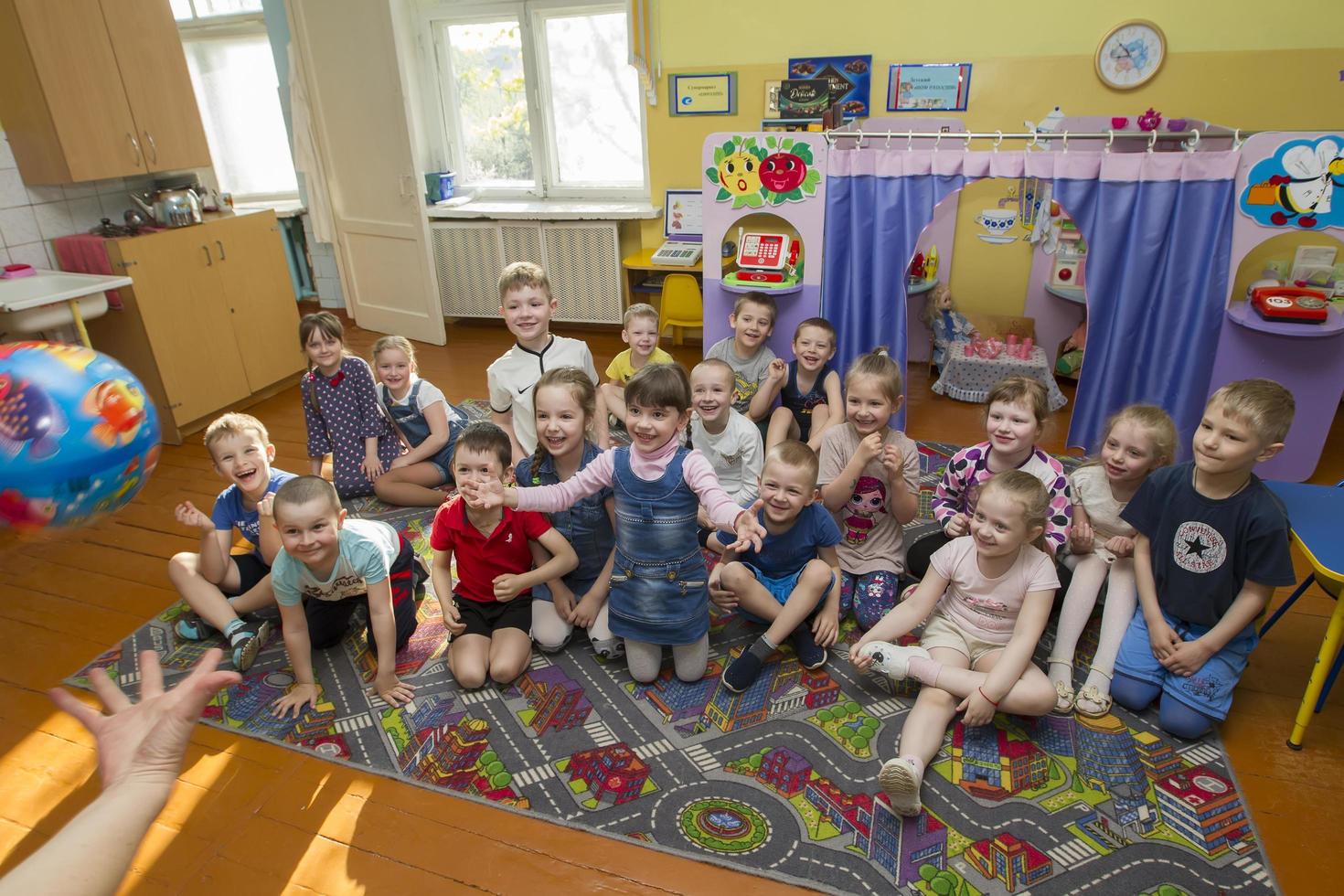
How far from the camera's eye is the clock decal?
13.3ft

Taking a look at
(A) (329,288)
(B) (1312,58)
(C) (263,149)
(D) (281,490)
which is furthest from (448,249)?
(B) (1312,58)

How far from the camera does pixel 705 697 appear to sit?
2338 mm

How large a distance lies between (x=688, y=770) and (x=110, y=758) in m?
1.37

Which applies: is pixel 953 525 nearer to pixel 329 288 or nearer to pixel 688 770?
pixel 688 770

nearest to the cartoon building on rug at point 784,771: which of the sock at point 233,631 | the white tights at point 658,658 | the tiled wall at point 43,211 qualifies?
the white tights at point 658,658

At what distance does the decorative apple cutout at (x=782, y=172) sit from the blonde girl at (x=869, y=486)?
1307 mm

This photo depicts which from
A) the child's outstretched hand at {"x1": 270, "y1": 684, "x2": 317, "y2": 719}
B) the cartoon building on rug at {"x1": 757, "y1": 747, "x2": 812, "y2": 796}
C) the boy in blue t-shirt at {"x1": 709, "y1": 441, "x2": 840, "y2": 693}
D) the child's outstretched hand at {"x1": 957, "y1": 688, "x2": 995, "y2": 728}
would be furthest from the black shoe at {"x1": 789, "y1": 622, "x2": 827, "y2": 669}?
the child's outstretched hand at {"x1": 270, "y1": 684, "x2": 317, "y2": 719}

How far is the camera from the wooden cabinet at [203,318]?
407 cm

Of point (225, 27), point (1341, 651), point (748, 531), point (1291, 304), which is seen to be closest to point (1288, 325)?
point (1291, 304)

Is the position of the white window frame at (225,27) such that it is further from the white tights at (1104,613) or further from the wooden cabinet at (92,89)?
the white tights at (1104,613)

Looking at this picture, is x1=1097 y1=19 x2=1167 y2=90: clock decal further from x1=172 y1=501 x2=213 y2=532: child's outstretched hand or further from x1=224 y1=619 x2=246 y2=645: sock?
x1=224 y1=619 x2=246 y2=645: sock

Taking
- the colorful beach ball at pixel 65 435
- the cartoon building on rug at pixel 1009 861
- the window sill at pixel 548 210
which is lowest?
the cartoon building on rug at pixel 1009 861

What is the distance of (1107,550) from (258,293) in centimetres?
456

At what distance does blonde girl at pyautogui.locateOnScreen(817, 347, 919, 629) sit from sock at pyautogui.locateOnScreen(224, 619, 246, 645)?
6.35ft
